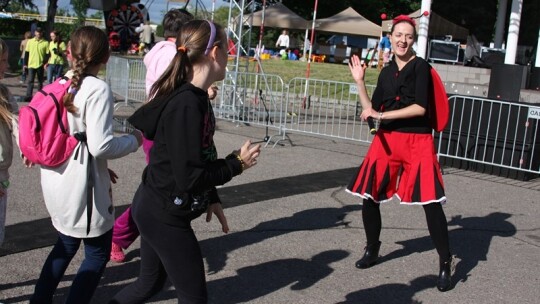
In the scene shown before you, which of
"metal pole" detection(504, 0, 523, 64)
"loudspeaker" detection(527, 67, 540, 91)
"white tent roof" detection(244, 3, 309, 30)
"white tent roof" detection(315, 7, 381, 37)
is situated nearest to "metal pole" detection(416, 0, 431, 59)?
"metal pole" detection(504, 0, 523, 64)

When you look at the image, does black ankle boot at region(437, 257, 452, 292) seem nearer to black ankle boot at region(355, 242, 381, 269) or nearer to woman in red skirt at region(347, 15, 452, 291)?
woman in red skirt at region(347, 15, 452, 291)

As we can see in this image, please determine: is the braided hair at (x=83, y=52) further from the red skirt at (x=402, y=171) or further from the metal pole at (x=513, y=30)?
the metal pole at (x=513, y=30)

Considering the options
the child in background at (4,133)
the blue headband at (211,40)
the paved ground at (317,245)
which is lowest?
the paved ground at (317,245)

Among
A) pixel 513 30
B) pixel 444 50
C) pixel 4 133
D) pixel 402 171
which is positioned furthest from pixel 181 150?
pixel 444 50

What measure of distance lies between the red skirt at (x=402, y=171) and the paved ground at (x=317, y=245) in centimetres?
61

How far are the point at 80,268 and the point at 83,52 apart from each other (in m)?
1.09

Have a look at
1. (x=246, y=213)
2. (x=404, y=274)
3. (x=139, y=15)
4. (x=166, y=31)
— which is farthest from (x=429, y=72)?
(x=139, y=15)

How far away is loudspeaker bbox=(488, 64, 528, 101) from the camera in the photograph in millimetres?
11992

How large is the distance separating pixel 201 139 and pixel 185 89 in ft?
0.75

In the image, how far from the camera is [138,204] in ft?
10.1

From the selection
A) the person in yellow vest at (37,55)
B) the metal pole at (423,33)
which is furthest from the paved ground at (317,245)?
the person in yellow vest at (37,55)

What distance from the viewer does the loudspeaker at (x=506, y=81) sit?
472 inches

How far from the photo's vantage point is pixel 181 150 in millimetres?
2758

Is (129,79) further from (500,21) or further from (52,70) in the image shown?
(500,21)
